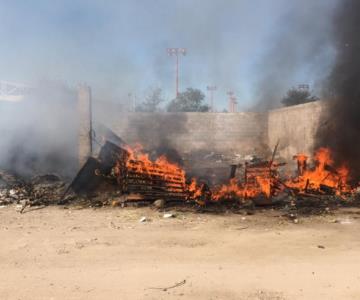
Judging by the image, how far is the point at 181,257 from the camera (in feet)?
20.2

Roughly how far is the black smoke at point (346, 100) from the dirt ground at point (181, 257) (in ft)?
18.3

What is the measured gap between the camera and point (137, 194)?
35.9 feet

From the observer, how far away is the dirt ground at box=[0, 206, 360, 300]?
4797 mm

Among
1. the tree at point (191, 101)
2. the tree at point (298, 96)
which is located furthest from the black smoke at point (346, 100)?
the tree at point (191, 101)

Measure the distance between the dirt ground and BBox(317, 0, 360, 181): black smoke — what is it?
5.58 meters

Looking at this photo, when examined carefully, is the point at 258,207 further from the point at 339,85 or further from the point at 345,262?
the point at 339,85

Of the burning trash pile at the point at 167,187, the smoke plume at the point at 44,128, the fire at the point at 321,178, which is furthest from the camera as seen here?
the smoke plume at the point at 44,128

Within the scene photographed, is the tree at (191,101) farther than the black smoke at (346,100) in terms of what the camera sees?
Yes

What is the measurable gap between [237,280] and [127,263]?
1.63 metres

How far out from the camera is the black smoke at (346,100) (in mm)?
14608

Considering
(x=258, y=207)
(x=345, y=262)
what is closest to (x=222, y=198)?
(x=258, y=207)

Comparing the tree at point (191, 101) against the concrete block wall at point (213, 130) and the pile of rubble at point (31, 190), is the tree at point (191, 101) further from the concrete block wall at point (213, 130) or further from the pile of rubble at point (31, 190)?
the pile of rubble at point (31, 190)

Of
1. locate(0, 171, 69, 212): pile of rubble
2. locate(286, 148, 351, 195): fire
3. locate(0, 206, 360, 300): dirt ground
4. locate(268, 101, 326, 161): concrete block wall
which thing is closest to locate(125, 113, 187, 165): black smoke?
locate(268, 101, 326, 161): concrete block wall

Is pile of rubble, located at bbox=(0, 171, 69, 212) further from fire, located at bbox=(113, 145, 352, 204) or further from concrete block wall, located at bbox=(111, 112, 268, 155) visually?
concrete block wall, located at bbox=(111, 112, 268, 155)
